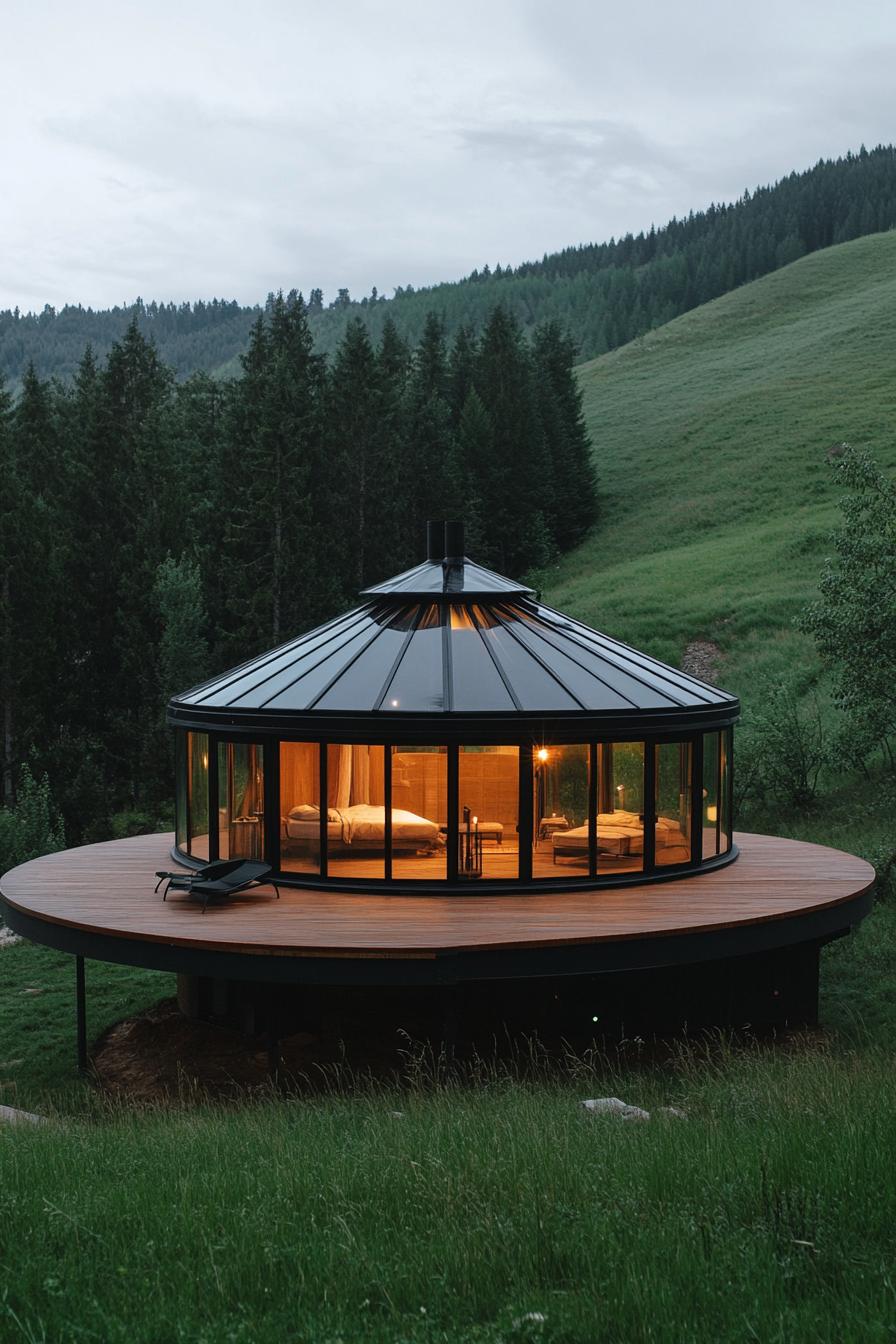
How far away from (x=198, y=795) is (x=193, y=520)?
28658 mm

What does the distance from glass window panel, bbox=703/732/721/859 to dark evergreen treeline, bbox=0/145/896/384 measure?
3109 inches

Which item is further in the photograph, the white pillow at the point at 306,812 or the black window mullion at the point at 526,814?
the white pillow at the point at 306,812

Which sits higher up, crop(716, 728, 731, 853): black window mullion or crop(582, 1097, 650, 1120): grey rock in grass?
crop(716, 728, 731, 853): black window mullion

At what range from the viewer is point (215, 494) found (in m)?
41.2

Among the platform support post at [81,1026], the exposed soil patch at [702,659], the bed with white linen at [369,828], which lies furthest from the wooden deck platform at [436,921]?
the exposed soil patch at [702,659]

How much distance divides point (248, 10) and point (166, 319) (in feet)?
513

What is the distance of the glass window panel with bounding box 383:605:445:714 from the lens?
11.8m

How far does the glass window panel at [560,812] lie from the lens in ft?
38.7

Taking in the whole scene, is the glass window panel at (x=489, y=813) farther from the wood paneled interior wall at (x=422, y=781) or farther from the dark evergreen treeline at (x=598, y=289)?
the dark evergreen treeline at (x=598, y=289)

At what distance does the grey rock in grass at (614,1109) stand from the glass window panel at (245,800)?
5.36 meters

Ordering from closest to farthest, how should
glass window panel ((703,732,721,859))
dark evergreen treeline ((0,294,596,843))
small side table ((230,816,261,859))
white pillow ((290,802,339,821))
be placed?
white pillow ((290,802,339,821)) < small side table ((230,816,261,859)) < glass window panel ((703,732,721,859)) < dark evergreen treeline ((0,294,596,843))

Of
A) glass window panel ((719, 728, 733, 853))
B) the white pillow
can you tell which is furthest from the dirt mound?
glass window panel ((719, 728, 733, 853))

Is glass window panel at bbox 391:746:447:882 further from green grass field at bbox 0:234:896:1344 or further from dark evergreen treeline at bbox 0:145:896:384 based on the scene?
dark evergreen treeline at bbox 0:145:896:384

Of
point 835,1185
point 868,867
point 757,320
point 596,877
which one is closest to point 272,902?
point 596,877
